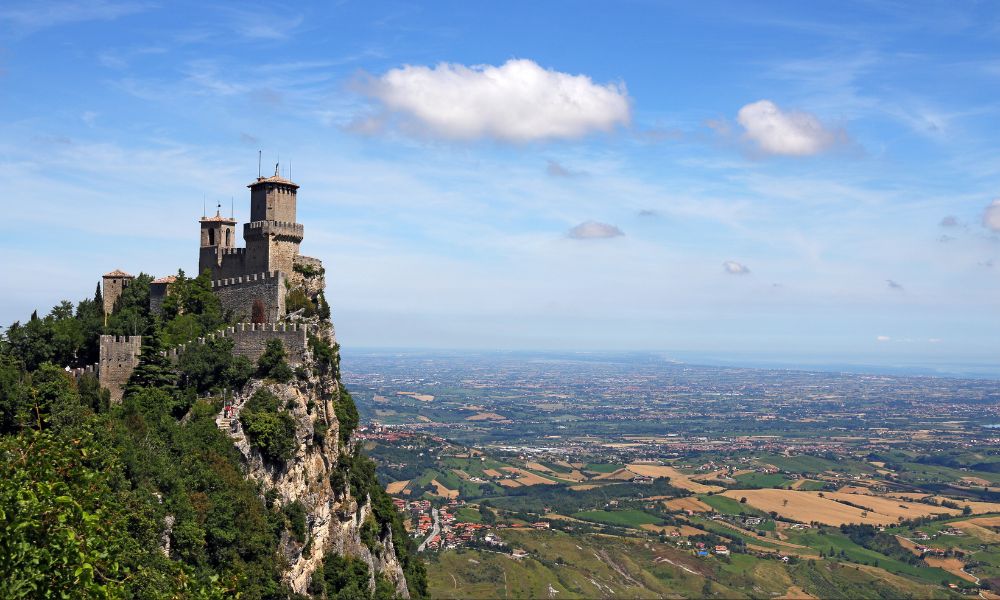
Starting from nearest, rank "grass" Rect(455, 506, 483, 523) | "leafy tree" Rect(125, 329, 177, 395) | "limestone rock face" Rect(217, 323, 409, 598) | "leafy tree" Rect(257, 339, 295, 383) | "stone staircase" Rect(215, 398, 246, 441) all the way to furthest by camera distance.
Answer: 1. "stone staircase" Rect(215, 398, 246, 441)
2. "limestone rock face" Rect(217, 323, 409, 598)
3. "leafy tree" Rect(125, 329, 177, 395)
4. "leafy tree" Rect(257, 339, 295, 383)
5. "grass" Rect(455, 506, 483, 523)

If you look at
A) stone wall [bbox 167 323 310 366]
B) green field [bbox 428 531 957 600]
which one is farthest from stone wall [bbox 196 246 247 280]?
green field [bbox 428 531 957 600]

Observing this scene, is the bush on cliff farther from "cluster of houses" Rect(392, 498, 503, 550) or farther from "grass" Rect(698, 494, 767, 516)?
"grass" Rect(698, 494, 767, 516)

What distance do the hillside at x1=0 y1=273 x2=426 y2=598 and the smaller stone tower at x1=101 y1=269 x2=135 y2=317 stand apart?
1.85 feet

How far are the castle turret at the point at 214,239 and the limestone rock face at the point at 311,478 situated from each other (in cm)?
904

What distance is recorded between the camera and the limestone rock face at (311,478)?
129 feet

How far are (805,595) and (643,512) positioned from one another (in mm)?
43076

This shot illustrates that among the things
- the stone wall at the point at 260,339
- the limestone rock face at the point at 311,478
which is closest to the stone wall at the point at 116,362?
the stone wall at the point at 260,339

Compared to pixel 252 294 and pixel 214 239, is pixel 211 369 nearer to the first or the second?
pixel 252 294

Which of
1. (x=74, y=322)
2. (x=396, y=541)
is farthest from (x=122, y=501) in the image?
(x=396, y=541)

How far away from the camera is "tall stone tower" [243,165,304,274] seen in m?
48.2

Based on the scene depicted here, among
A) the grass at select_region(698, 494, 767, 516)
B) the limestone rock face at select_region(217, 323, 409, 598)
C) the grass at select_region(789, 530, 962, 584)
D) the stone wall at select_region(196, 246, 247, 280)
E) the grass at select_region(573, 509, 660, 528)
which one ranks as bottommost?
the grass at select_region(789, 530, 962, 584)

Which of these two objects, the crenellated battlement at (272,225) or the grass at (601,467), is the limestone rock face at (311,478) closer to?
the crenellated battlement at (272,225)

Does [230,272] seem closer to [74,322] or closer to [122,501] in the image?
[74,322]

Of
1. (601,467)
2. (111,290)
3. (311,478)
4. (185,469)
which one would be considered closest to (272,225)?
(111,290)
